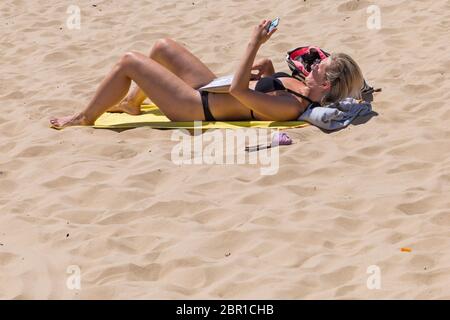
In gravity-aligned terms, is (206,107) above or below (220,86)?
below

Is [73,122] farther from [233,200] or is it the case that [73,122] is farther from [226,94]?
[233,200]

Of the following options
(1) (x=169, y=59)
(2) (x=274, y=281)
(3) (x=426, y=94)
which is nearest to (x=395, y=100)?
(3) (x=426, y=94)

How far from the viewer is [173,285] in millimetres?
4008

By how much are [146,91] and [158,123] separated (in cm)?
23

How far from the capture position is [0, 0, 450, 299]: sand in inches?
159

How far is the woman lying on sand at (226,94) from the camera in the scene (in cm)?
595

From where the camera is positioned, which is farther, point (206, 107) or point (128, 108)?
point (128, 108)

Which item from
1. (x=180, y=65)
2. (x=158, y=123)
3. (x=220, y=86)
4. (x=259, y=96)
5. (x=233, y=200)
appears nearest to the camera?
(x=233, y=200)

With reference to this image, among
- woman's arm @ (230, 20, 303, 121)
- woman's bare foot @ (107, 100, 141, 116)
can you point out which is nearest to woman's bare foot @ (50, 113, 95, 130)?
woman's bare foot @ (107, 100, 141, 116)

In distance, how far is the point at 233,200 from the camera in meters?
4.90

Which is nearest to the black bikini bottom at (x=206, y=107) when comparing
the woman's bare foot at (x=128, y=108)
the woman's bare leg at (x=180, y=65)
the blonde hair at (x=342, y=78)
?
the woman's bare leg at (x=180, y=65)

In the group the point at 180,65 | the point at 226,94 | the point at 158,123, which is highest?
the point at 180,65

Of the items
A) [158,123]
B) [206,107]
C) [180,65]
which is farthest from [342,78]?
[158,123]
